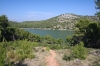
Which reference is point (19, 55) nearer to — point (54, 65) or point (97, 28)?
point (54, 65)

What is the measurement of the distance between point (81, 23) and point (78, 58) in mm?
15309

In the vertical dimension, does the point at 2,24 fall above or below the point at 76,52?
above

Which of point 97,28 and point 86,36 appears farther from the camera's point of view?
point 86,36

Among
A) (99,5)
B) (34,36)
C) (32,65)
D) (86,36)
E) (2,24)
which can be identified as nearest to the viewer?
(32,65)

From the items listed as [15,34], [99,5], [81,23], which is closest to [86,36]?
[81,23]

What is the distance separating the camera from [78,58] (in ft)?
35.8

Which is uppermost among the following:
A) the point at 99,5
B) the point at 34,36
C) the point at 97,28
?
the point at 99,5

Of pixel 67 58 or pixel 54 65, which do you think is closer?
pixel 54 65

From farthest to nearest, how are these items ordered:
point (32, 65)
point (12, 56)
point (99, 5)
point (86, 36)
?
point (86, 36) < point (99, 5) < point (12, 56) < point (32, 65)

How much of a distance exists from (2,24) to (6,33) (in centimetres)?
297

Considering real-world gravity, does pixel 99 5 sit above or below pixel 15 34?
above

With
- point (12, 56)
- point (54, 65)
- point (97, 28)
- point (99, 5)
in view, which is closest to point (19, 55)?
point (12, 56)

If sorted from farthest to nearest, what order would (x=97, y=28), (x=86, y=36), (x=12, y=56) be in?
(x=86, y=36)
(x=97, y=28)
(x=12, y=56)

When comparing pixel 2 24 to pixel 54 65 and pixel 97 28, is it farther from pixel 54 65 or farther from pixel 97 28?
pixel 54 65
